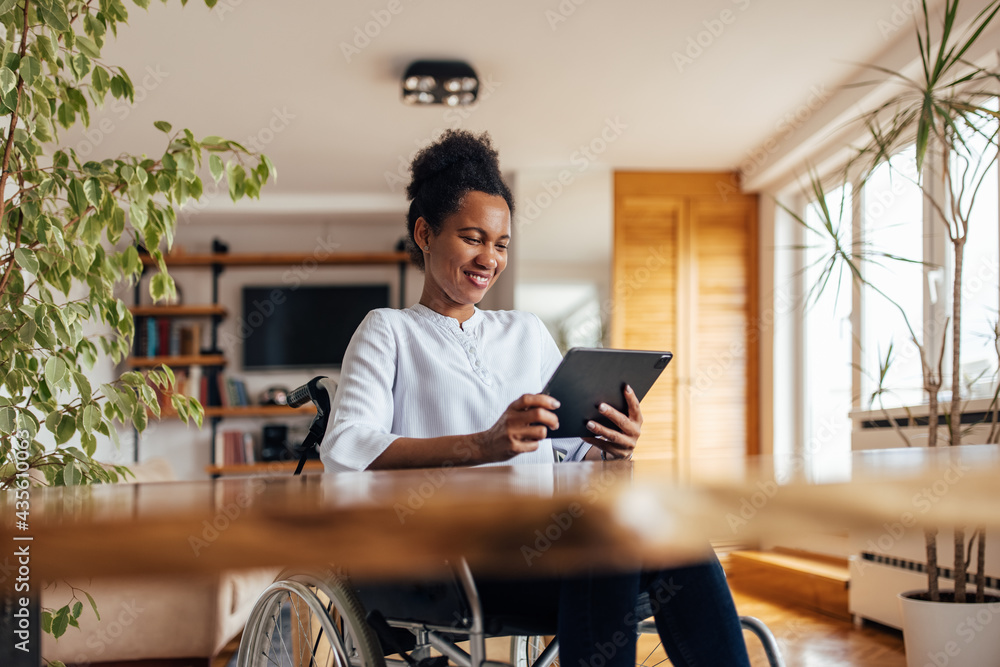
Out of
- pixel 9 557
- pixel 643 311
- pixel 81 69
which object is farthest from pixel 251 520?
pixel 643 311

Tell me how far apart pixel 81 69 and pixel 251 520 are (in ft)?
5.20

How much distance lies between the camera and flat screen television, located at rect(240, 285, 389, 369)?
6254mm

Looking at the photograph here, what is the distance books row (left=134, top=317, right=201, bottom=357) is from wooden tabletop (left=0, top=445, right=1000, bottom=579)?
20.3ft

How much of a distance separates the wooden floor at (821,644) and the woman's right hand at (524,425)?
1.72 m

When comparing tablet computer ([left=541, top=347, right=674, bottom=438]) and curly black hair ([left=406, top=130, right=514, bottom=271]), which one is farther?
curly black hair ([left=406, top=130, right=514, bottom=271])

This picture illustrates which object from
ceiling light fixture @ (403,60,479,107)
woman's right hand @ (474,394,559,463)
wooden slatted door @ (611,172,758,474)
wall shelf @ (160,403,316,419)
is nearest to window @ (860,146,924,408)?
wooden slatted door @ (611,172,758,474)

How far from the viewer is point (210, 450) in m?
6.18

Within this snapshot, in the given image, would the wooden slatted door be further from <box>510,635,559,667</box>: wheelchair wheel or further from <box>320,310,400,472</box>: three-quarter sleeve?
<box>320,310,400,472</box>: three-quarter sleeve

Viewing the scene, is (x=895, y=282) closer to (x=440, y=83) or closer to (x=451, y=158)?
(x=440, y=83)

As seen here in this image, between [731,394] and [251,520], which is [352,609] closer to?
[251,520]

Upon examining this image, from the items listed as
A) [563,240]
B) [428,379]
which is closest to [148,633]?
[428,379]

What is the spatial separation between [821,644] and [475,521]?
3444mm

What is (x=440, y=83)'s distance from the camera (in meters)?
3.87

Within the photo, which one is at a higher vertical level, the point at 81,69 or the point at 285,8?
the point at 285,8
